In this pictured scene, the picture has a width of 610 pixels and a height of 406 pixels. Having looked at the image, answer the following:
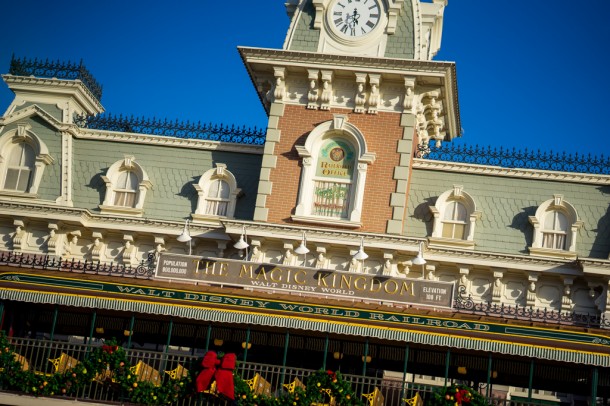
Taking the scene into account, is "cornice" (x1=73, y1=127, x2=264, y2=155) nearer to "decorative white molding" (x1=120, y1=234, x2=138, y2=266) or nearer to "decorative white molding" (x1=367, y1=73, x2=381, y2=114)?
"decorative white molding" (x1=120, y1=234, x2=138, y2=266)

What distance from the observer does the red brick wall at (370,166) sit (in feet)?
94.7

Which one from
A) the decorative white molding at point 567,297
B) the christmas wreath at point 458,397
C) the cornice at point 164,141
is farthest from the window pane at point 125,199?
the decorative white molding at point 567,297

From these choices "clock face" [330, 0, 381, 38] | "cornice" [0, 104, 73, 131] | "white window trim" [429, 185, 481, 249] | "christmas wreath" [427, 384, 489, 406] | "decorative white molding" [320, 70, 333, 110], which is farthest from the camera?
"cornice" [0, 104, 73, 131]

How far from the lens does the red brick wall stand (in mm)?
28859

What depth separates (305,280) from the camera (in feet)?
88.7

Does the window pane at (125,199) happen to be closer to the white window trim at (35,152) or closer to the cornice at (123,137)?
the cornice at (123,137)

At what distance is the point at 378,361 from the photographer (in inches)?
1110

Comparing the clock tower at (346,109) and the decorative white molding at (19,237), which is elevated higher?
the clock tower at (346,109)

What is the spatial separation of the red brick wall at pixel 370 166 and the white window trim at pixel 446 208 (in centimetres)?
142

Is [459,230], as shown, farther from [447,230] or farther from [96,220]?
[96,220]

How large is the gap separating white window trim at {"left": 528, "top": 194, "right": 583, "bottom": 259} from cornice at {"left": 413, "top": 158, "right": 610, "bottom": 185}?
773mm

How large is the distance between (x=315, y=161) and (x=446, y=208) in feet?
13.5

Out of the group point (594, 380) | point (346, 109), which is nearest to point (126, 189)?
point (346, 109)

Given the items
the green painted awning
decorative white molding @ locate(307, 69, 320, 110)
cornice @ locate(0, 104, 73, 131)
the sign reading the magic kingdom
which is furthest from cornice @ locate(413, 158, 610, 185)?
cornice @ locate(0, 104, 73, 131)
